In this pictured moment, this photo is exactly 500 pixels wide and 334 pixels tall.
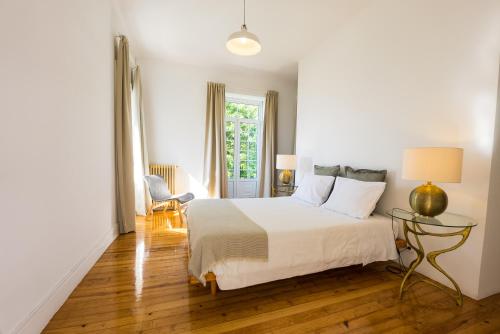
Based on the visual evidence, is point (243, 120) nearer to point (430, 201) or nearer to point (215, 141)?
point (215, 141)

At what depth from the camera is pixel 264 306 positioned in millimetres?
1689

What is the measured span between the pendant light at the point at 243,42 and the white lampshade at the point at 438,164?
1757mm

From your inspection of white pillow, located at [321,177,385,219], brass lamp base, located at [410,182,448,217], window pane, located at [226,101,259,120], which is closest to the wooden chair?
window pane, located at [226,101,259,120]

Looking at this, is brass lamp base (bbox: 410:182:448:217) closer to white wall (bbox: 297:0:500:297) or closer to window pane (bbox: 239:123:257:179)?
white wall (bbox: 297:0:500:297)

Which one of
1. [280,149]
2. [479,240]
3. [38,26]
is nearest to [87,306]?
[38,26]

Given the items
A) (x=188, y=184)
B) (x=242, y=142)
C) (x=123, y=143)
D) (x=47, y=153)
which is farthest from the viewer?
(x=242, y=142)

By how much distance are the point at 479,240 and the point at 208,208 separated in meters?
2.40

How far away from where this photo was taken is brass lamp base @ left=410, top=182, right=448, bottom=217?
5.62ft

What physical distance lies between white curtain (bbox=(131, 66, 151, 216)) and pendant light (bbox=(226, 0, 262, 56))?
8.03 feet

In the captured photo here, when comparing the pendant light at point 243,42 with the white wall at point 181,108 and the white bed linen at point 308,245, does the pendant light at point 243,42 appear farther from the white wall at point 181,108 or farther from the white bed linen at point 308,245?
the white wall at point 181,108

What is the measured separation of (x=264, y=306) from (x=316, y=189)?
1.63 m

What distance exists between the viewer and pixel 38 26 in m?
1.40

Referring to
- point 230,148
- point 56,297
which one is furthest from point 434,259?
point 230,148

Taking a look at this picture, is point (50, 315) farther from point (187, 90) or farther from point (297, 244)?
point (187, 90)
